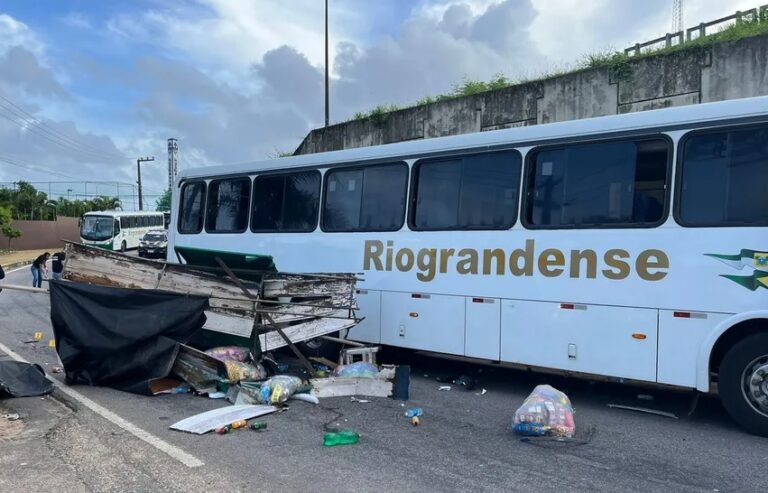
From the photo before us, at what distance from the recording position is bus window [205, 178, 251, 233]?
→ 1066cm

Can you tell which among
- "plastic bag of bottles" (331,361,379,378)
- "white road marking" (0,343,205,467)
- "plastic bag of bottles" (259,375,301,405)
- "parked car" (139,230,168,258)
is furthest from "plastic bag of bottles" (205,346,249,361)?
"parked car" (139,230,168,258)

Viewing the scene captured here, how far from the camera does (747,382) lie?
19.3 ft

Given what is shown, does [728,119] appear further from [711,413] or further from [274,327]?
[274,327]

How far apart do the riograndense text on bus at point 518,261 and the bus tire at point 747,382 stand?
1.02 meters

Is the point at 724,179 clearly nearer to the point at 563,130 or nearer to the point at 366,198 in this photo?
the point at 563,130

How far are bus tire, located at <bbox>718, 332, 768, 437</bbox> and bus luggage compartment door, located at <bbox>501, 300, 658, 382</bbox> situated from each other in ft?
2.25

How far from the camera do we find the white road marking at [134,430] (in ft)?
16.5

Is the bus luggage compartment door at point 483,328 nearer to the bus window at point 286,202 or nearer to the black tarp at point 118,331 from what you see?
the bus window at point 286,202

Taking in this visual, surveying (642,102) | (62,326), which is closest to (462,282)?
(62,326)

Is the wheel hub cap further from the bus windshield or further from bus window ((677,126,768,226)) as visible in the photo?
the bus windshield

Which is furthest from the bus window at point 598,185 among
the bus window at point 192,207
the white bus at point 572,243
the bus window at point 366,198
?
the bus window at point 192,207

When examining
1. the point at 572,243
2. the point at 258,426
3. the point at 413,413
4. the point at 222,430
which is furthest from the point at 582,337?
the point at 222,430

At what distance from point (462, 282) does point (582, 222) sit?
68.8 inches

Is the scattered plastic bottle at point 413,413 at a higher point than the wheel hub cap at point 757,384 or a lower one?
lower
